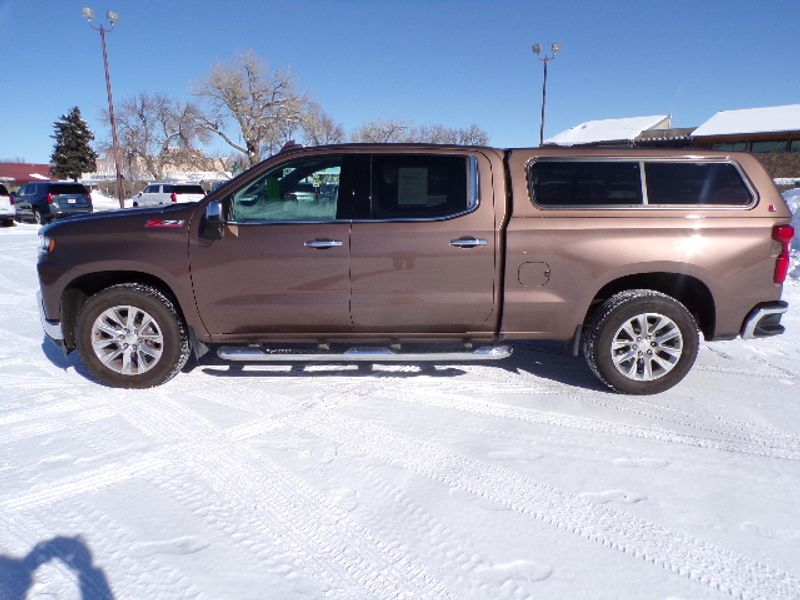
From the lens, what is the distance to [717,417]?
11.1ft

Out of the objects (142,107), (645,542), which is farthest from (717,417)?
(142,107)

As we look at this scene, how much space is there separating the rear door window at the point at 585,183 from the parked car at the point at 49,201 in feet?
67.8

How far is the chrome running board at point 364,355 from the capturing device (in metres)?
3.64

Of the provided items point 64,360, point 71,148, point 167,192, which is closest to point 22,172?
point 71,148

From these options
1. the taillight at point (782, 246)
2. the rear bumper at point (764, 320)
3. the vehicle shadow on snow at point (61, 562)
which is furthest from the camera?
the rear bumper at point (764, 320)

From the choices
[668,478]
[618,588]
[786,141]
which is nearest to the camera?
[618,588]

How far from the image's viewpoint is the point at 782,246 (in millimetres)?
3504

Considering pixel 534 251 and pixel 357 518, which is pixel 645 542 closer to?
pixel 357 518

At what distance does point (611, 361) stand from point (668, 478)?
115 centimetres

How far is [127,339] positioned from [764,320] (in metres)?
4.87

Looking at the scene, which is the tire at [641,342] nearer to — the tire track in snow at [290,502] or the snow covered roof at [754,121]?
the tire track in snow at [290,502]

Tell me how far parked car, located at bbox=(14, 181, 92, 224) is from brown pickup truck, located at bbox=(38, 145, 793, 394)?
18.9m

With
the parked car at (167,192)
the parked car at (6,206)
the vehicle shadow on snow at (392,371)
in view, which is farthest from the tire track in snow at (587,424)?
the parked car at (167,192)

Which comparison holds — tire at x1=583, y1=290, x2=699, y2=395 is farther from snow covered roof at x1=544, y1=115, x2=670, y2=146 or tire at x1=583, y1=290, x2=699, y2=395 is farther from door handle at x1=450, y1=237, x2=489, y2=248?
snow covered roof at x1=544, y1=115, x2=670, y2=146
